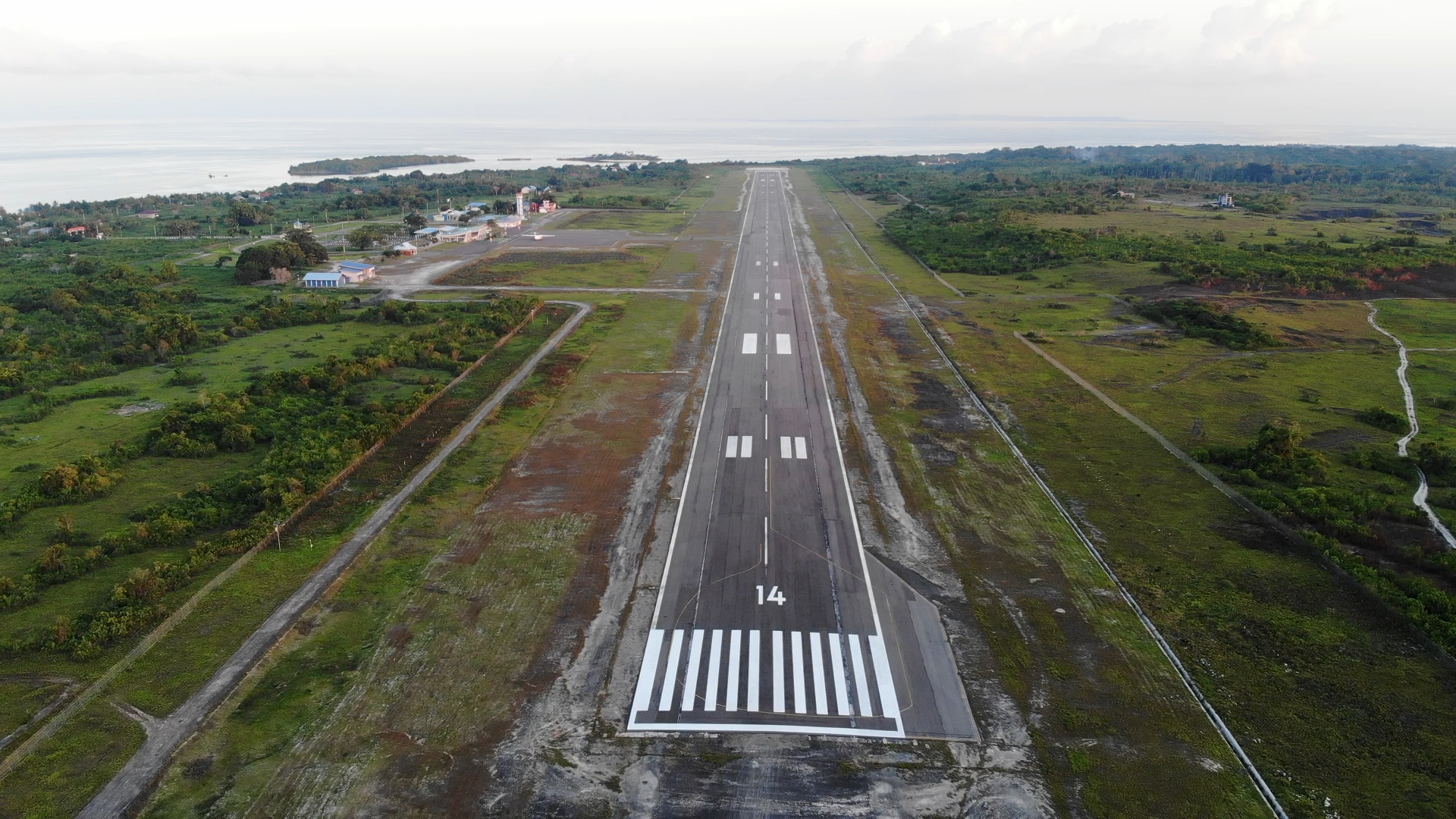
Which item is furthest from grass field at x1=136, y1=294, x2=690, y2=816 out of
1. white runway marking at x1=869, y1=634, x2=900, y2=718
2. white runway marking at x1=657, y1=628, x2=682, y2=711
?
white runway marking at x1=869, y1=634, x2=900, y2=718

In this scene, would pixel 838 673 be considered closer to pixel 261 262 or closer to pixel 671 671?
pixel 671 671

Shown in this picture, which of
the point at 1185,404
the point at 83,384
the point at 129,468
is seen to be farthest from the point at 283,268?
the point at 1185,404

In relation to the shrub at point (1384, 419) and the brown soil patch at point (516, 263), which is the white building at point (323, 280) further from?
the shrub at point (1384, 419)

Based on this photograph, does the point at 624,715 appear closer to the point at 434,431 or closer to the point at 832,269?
the point at 434,431

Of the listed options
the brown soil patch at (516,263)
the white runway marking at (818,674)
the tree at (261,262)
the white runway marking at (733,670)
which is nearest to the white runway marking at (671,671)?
the white runway marking at (733,670)

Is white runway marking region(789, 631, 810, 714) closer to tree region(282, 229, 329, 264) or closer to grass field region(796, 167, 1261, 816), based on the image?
grass field region(796, 167, 1261, 816)
